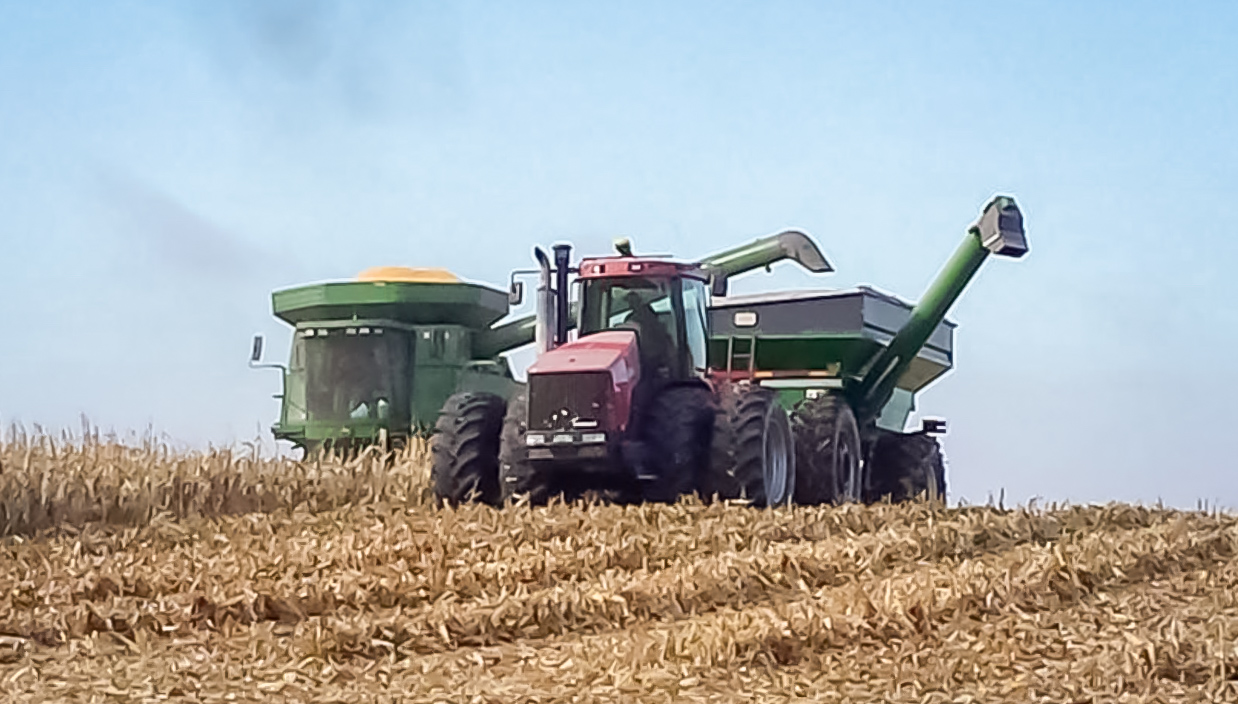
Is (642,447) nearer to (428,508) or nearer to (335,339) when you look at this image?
(428,508)

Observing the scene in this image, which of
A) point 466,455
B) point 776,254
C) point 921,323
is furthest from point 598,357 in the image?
point 776,254

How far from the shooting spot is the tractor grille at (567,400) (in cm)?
974

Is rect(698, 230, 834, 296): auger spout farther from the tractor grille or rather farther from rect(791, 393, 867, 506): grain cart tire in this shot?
the tractor grille

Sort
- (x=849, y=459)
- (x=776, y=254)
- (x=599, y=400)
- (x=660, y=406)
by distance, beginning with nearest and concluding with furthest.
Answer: (x=599, y=400)
(x=660, y=406)
(x=849, y=459)
(x=776, y=254)

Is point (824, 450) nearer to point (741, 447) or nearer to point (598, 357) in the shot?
point (741, 447)

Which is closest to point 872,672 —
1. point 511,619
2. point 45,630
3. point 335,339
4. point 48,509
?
point 511,619

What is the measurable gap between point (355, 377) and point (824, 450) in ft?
19.9

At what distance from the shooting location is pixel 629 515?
29.5 feet

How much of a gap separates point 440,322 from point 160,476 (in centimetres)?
615

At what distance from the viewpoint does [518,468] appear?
32.3ft

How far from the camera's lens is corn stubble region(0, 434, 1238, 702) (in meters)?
5.34

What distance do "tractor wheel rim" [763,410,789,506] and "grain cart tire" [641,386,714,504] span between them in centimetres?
49

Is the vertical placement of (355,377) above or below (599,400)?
above

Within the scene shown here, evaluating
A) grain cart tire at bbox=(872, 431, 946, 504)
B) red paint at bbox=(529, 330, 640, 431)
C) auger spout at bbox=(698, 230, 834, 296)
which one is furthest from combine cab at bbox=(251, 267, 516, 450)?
red paint at bbox=(529, 330, 640, 431)
